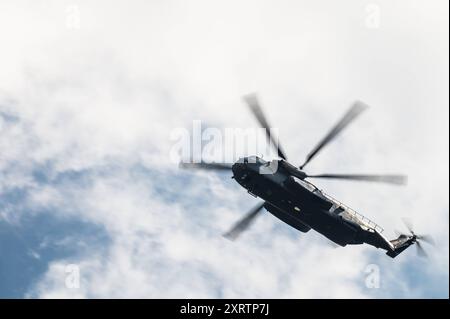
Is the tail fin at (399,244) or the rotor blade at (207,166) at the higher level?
the rotor blade at (207,166)

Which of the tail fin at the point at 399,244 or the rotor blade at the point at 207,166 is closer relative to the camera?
the rotor blade at the point at 207,166

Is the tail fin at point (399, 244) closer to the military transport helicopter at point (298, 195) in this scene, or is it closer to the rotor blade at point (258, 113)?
the military transport helicopter at point (298, 195)

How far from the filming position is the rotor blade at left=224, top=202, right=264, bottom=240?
47.0 m

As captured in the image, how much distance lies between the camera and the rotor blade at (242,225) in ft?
154

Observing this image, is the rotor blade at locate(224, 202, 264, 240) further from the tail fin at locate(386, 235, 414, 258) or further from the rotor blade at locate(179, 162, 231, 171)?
the tail fin at locate(386, 235, 414, 258)

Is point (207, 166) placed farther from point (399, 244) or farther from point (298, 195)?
point (399, 244)

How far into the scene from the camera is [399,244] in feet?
174

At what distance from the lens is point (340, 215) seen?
4762 centimetres

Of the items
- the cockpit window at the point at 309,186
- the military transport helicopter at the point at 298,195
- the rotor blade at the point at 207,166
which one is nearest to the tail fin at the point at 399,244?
the military transport helicopter at the point at 298,195

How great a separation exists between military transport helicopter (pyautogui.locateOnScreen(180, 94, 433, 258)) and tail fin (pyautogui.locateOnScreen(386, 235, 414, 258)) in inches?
43.9
